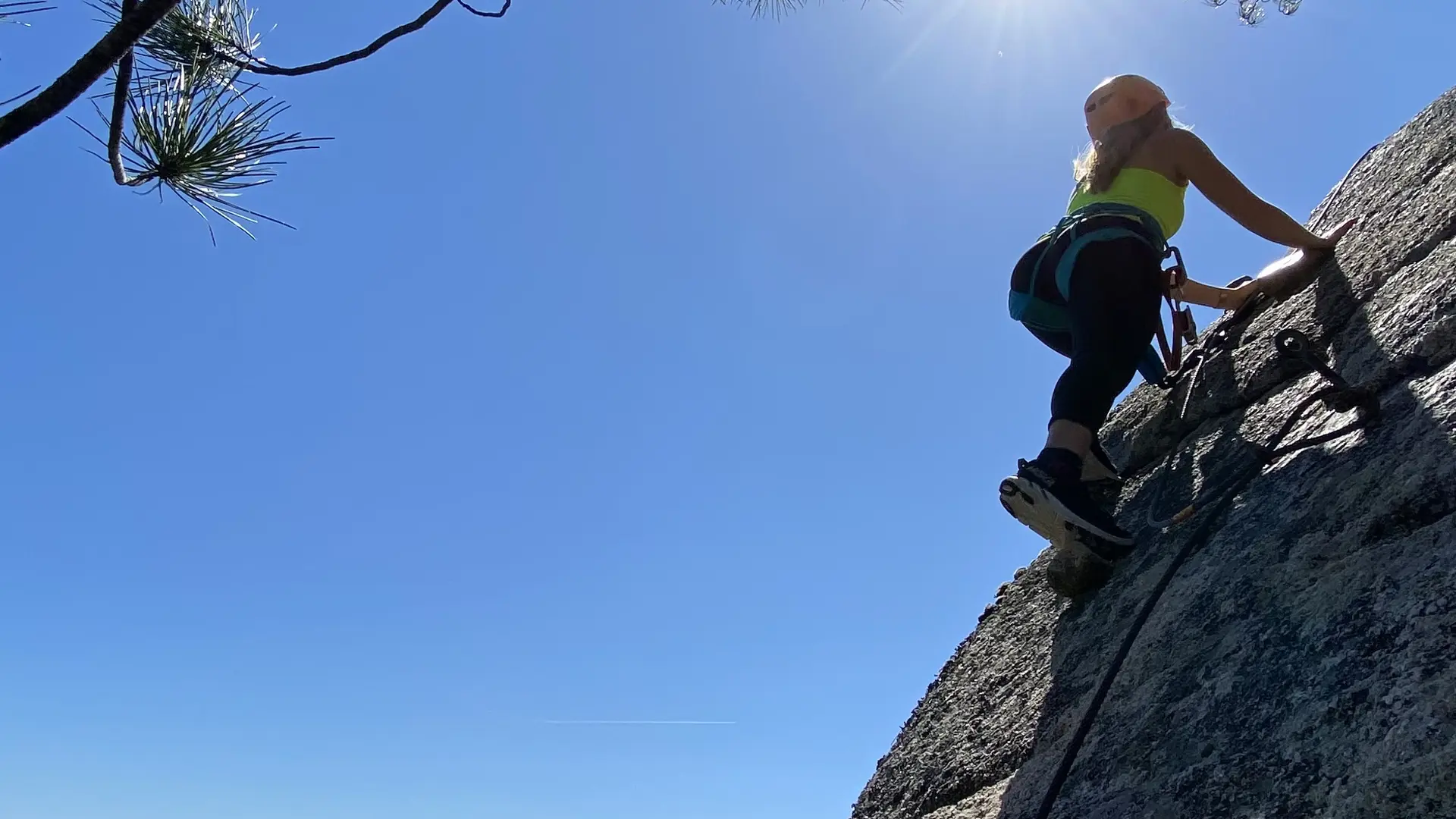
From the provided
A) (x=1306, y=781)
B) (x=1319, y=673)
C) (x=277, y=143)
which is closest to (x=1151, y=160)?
(x=1319, y=673)

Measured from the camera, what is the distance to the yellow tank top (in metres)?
3.05

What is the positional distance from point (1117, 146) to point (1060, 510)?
1265 millimetres

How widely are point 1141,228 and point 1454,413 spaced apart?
3.85 ft

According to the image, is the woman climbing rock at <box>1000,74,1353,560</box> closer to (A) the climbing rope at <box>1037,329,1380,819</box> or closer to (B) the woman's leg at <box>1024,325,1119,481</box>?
(B) the woman's leg at <box>1024,325,1119,481</box>

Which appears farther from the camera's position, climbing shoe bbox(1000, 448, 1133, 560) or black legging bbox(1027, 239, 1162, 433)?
black legging bbox(1027, 239, 1162, 433)

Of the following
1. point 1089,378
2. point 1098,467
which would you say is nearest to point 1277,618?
point 1089,378

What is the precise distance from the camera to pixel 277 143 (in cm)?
289

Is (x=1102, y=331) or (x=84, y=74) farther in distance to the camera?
(x=1102, y=331)

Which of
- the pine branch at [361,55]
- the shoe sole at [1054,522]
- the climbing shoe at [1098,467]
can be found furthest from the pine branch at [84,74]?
the climbing shoe at [1098,467]

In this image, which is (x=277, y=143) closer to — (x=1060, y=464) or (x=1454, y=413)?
(x=1060, y=464)

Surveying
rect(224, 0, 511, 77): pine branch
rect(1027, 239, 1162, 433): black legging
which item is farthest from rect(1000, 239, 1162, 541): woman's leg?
rect(224, 0, 511, 77): pine branch

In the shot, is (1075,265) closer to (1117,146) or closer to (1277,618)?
(1117,146)

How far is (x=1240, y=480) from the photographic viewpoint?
246 cm

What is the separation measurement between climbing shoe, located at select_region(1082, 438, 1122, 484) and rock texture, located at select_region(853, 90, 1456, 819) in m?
0.07
